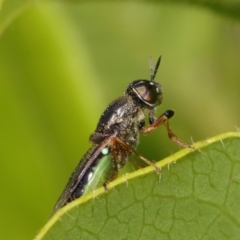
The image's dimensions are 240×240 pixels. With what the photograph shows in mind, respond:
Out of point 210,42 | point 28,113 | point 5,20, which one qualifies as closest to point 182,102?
point 210,42

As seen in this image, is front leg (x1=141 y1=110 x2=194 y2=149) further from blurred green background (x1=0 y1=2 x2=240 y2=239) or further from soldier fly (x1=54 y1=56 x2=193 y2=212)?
blurred green background (x1=0 y1=2 x2=240 y2=239)

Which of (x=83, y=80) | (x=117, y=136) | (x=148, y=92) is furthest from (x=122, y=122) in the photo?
(x=83, y=80)

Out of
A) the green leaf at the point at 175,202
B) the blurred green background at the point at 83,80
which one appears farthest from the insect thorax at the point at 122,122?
the green leaf at the point at 175,202

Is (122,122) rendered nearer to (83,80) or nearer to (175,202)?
(83,80)

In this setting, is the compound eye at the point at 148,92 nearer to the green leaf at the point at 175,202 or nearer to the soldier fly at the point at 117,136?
the soldier fly at the point at 117,136

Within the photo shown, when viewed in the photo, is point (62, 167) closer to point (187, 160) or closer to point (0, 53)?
point (0, 53)

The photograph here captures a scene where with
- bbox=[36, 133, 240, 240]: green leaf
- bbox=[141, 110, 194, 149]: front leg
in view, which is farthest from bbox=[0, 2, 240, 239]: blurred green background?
bbox=[36, 133, 240, 240]: green leaf

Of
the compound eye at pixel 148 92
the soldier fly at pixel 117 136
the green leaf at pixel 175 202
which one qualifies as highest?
the compound eye at pixel 148 92
